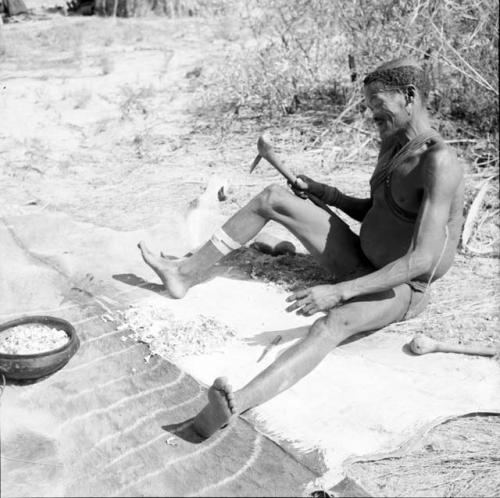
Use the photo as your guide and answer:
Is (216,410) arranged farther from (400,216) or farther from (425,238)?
(400,216)

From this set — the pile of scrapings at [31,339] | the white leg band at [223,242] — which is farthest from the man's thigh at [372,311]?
the pile of scrapings at [31,339]

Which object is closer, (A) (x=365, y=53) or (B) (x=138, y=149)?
(B) (x=138, y=149)

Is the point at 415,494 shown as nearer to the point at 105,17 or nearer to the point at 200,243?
the point at 200,243

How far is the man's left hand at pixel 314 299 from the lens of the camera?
267 cm

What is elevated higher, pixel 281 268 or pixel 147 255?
pixel 147 255

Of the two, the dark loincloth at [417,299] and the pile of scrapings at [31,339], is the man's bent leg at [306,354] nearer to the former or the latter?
the dark loincloth at [417,299]

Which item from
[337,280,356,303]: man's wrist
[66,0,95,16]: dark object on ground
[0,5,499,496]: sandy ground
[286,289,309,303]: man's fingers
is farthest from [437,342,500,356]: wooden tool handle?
[66,0,95,16]: dark object on ground

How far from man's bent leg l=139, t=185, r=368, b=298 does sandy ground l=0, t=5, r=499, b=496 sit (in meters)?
0.26

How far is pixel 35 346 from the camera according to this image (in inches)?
106

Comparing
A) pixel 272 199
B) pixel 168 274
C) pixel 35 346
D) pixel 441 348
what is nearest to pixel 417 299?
pixel 441 348

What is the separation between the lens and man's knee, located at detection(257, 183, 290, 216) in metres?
3.20

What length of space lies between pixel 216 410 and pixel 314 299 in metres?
0.62

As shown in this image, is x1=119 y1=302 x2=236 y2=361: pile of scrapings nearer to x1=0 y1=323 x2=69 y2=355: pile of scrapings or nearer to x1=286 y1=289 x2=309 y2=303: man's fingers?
x1=0 y1=323 x2=69 y2=355: pile of scrapings

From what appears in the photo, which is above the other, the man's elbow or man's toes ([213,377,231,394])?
the man's elbow
